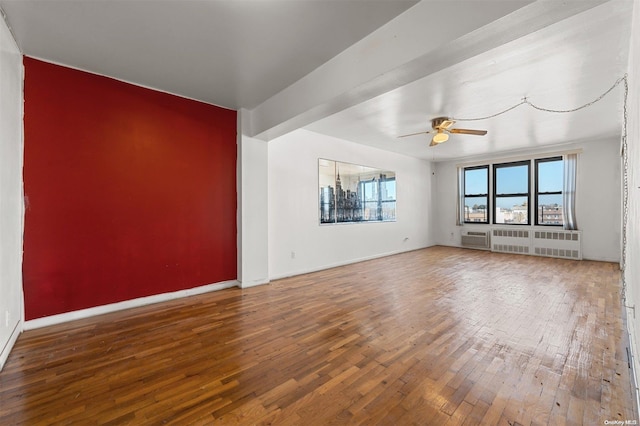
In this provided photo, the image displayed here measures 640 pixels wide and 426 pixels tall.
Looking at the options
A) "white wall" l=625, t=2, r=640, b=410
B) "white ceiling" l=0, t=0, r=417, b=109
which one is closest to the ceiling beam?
"white ceiling" l=0, t=0, r=417, b=109

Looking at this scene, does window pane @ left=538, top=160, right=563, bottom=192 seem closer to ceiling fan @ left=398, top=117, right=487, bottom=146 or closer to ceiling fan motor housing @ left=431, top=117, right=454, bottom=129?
ceiling fan @ left=398, top=117, right=487, bottom=146

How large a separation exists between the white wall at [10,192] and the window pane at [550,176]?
960 centimetres

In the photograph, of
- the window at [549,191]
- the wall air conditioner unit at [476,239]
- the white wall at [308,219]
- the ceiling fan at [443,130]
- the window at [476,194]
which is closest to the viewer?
the ceiling fan at [443,130]

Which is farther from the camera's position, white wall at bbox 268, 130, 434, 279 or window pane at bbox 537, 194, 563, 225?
window pane at bbox 537, 194, 563, 225

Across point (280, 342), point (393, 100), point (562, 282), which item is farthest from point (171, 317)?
point (562, 282)

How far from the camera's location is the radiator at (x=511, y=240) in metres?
7.01

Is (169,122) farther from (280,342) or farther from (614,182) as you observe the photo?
(614,182)

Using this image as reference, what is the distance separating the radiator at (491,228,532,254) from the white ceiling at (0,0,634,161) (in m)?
3.75

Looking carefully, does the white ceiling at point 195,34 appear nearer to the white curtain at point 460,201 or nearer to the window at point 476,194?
the white curtain at point 460,201

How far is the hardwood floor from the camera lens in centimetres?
163

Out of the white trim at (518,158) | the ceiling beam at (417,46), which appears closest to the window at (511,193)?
the white trim at (518,158)

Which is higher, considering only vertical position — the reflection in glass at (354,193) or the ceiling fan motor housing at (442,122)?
the ceiling fan motor housing at (442,122)

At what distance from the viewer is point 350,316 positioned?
121 inches

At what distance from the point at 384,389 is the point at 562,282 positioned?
14.3 ft
